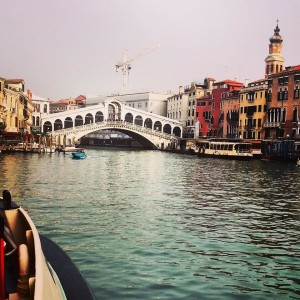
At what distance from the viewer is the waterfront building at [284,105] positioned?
4062cm

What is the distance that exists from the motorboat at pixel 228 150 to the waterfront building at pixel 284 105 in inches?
141

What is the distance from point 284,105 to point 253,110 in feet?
18.0

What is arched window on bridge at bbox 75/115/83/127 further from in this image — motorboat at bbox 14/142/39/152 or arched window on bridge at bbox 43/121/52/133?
motorboat at bbox 14/142/39/152

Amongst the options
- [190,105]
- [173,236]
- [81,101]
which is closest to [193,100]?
[190,105]

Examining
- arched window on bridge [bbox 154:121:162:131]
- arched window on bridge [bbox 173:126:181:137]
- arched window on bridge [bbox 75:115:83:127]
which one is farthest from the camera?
arched window on bridge [bbox 154:121:162:131]

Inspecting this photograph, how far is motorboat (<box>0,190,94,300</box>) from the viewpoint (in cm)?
272

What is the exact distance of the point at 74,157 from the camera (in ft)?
113

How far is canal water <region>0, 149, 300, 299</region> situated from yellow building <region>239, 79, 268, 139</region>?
97.9 feet

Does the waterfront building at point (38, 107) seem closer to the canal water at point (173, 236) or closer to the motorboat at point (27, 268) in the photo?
the canal water at point (173, 236)

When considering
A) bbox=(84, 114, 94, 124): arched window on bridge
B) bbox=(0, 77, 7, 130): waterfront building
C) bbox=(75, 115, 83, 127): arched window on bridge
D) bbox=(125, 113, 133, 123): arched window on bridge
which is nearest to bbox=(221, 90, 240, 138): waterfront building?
bbox=(125, 113, 133, 123): arched window on bridge

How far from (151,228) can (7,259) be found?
6.17 meters

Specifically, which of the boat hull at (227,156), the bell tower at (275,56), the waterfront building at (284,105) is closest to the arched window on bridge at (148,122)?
the bell tower at (275,56)

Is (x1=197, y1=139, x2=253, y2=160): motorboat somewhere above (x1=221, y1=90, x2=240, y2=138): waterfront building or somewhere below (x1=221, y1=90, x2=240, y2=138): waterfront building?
below

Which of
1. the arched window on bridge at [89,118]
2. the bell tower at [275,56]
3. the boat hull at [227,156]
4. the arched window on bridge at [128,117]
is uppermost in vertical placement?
the bell tower at [275,56]
